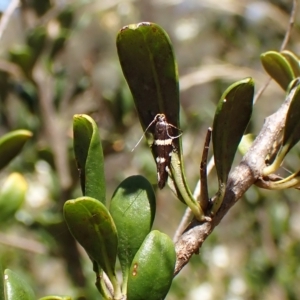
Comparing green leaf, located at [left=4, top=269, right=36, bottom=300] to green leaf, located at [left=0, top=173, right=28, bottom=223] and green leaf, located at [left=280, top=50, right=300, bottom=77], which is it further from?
green leaf, located at [left=280, top=50, right=300, bottom=77]

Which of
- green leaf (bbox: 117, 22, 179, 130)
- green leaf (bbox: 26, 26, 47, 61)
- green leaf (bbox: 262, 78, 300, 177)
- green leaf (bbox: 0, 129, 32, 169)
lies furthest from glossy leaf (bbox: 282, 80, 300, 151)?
green leaf (bbox: 26, 26, 47, 61)

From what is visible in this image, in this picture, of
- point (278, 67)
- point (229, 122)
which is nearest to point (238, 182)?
point (229, 122)

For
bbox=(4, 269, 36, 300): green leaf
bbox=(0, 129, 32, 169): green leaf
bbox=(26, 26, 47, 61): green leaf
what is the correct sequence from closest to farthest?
bbox=(4, 269, 36, 300): green leaf < bbox=(0, 129, 32, 169): green leaf < bbox=(26, 26, 47, 61): green leaf

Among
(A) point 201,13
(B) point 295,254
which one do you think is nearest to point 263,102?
(A) point 201,13

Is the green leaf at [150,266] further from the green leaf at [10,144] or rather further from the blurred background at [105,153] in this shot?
the blurred background at [105,153]

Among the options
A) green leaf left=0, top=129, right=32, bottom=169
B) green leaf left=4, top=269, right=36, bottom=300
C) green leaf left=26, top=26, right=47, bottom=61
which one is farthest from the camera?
green leaf left=26, top=26, right=47, bottom=61

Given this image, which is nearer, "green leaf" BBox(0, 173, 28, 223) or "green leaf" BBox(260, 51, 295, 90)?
"green leaf" BBox(260, 51, 295, 90)

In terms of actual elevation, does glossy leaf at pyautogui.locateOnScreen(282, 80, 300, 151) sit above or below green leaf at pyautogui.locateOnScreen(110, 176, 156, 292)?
above

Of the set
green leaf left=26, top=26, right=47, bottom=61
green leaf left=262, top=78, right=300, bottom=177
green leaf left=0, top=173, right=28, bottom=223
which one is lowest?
green leaf left=0, top=173, right=28, bottom=223

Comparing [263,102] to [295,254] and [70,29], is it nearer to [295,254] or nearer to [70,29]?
[295,254]
